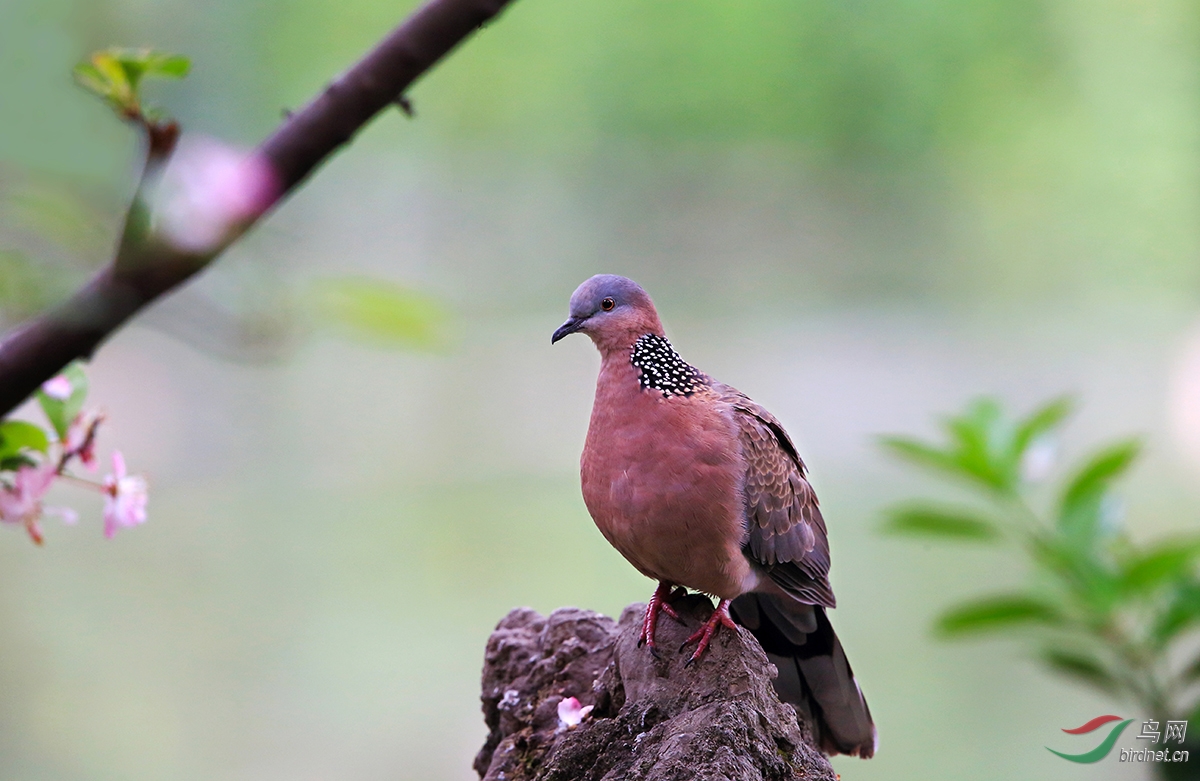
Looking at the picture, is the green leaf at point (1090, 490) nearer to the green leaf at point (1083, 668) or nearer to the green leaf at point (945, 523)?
the green leaf at point (945, 523)

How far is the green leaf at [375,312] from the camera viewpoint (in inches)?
20.1

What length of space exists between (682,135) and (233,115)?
1895mm

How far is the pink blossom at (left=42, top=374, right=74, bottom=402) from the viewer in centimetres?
111

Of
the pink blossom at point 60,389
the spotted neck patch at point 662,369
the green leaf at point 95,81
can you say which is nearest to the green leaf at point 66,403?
the pink blossom at point 60,389

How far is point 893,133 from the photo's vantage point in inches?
168

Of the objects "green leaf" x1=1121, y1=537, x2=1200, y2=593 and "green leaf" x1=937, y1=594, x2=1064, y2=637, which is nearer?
"green leaf" x1=1121, y1=537, x2=1200, y2=593

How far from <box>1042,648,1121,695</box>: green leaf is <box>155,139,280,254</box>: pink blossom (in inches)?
94.3

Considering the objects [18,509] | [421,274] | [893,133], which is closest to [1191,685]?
[18,509]

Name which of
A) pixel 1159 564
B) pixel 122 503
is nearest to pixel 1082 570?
pixel 1159 564

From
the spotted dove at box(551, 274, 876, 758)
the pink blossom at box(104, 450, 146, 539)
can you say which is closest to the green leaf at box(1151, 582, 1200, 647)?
the spotted dove at box(551, 274, 876, 758)

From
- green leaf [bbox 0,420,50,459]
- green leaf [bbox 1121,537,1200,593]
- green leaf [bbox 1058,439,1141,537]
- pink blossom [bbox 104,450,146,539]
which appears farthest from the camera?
green leaf [bbox 1058,439,1141,537]

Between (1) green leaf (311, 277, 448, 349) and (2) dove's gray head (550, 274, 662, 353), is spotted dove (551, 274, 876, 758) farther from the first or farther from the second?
(1) green leaf (311, 277, 448, 349)

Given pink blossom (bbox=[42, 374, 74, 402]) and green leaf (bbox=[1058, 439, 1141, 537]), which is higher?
green leaf (bbox=[1058, 439, 1141, 537])

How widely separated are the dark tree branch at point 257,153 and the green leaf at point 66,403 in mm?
634
